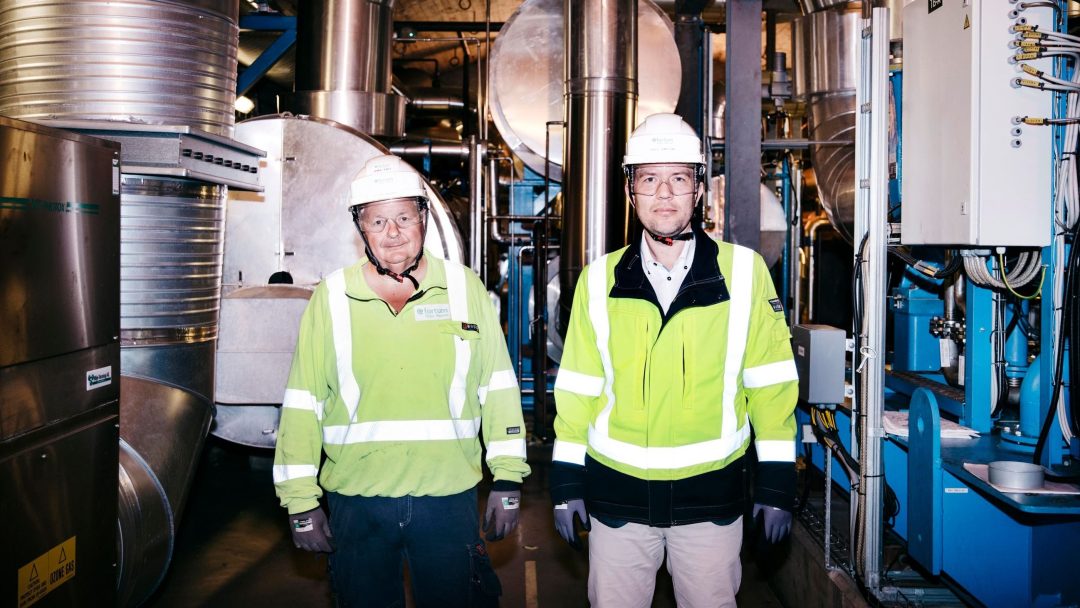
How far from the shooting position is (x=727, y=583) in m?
2.53

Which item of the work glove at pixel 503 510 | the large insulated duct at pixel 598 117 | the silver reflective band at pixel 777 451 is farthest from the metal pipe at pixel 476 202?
the silver reflective band at pixel 777 451

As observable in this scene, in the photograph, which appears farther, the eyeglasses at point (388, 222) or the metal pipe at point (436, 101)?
the metal pipe at point (436, 101)

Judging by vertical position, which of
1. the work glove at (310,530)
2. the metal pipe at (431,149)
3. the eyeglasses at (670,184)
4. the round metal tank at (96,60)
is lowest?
the work glove at (310,530)

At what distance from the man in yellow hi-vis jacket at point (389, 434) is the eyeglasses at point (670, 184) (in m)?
0.64

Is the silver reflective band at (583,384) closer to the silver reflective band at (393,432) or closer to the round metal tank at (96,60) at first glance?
the silver reflective band at (393,432)

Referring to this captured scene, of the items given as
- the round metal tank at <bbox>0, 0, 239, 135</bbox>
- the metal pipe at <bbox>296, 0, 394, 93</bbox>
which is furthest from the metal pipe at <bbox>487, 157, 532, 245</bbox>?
the round metal tank at <bbox>0, 0, 239, 135</bbox>

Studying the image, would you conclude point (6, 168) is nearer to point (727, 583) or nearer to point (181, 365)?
point (181, 365)

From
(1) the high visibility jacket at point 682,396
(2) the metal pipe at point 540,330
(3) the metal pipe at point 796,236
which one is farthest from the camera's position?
(2) the metal pipe at point 540,330

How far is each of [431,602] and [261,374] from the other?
2.53m

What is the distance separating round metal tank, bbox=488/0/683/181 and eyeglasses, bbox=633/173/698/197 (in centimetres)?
430

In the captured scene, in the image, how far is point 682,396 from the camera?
8.11 ft

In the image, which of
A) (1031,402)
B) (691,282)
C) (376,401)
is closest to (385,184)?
(376,401)

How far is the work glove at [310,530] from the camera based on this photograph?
2537mm

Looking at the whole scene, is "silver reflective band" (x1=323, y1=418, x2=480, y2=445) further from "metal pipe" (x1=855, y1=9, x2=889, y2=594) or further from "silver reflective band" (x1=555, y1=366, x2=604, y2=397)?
"metal pipe" (x1=855, y1=9, x2=889, y2=594)
